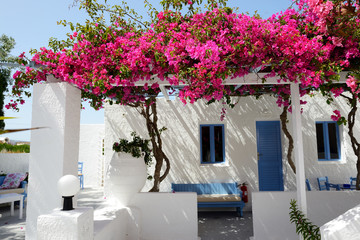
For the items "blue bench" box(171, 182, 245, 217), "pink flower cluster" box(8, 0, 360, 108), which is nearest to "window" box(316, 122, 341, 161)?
"blue bench" box(171, 182, 245, 217)

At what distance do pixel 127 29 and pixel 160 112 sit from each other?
3.80 metres

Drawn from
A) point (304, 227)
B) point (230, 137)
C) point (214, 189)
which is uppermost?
point (230, 137)

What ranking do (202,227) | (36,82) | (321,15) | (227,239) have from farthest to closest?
(202,227) → (227,239) → (36,82) → (321,15)

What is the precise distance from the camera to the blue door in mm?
7542

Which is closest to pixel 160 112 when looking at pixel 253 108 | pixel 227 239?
pixel 253 108

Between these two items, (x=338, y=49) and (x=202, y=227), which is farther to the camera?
(x=202, y=227)

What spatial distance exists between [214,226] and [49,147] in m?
3.85

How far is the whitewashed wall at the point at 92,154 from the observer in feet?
42.1

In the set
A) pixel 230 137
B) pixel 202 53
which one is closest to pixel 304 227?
pixel 202 53

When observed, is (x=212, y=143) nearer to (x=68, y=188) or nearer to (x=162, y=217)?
(x=162, y=217)

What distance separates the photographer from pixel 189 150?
7.47 m

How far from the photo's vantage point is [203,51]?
327cm

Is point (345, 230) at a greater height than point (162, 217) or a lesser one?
greater

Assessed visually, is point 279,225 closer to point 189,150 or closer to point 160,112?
point 189,150
